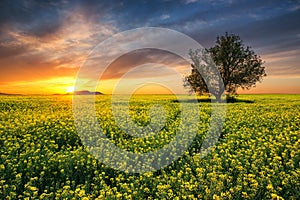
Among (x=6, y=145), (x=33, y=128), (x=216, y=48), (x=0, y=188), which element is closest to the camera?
(x=0, y=188)

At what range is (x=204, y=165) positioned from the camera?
8633 mm

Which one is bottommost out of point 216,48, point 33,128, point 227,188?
point 227,188

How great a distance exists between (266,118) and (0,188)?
50.4 ft

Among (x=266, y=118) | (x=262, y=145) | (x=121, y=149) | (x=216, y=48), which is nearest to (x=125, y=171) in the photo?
(x=121, y=149)

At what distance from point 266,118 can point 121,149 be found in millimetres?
11147

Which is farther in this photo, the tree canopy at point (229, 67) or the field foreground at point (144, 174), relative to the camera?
the tree canopy at point (229, 67)

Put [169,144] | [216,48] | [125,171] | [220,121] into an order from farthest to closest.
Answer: [216,48] → [220,121] → [169,144] → [125,171]

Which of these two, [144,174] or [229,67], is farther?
[229,67]

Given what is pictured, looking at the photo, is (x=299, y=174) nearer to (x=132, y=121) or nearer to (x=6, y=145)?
(x=6, y=145)

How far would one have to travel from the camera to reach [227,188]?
272 inches

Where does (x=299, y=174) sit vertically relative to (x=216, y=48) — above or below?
below

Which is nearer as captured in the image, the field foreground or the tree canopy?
the field foreground

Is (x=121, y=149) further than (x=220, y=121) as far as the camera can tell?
No

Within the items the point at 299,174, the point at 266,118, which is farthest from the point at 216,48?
the point at 299,174
